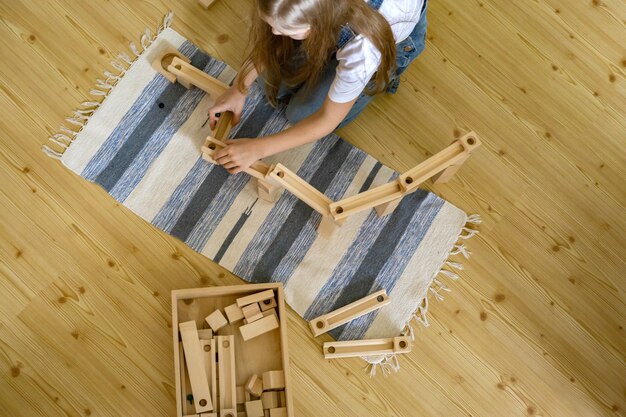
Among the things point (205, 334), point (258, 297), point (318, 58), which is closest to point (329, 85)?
point (318, 58)

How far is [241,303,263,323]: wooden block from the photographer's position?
1.06 metres

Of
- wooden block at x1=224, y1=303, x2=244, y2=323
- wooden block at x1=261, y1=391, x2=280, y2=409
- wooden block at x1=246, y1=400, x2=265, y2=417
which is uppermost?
wooden block at x1=224, y1=303, x2=244, y2=323

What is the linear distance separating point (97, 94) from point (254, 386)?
2.49 feet

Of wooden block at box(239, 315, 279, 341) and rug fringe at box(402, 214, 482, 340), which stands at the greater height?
rug fringe at box(402, 214, 482, 340)

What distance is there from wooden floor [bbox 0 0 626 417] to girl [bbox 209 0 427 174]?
20 cm

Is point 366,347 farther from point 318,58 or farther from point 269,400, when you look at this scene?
point 318,58

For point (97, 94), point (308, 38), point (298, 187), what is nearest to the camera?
point (308, 38)

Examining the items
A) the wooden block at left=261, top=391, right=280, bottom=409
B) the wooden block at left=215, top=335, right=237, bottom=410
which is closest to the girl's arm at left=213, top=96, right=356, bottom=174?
the wooden block at left=215, top=335, right=237, bottom=410

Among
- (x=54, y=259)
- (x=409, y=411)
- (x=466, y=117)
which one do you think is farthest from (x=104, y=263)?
(x=466, y=117)

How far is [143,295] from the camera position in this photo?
3.69ft

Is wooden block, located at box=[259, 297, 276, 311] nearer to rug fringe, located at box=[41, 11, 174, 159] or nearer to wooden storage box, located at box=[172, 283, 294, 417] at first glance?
wooden storage box, located at box=[172, 283, 294, 417]

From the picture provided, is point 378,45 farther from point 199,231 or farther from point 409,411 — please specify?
point 409,411

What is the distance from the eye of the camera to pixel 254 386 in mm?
1037

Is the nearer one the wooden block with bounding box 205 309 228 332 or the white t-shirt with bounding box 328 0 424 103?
the white t-shirt with bounding box 328 0 424 103
